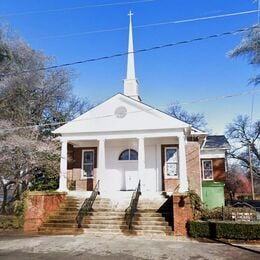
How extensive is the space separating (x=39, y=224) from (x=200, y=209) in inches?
284

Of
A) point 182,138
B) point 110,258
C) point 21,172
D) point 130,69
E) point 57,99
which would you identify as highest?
point 130,69

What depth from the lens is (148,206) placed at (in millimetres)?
15148

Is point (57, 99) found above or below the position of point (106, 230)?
above

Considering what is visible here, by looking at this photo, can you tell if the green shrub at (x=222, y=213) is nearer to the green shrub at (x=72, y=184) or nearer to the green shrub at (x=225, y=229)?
the green shrub at (x=225, y=229)

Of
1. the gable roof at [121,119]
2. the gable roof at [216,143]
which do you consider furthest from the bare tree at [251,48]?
the gable roof at [216,143]

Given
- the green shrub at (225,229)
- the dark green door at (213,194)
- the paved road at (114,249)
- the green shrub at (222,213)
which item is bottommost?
the paved road at (114,249)

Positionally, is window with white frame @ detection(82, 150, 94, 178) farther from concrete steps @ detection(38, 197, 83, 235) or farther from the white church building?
concrete steps @ detection(38, 197, 83, 235)

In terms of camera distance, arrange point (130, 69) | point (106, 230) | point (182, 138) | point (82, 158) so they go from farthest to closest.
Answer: point (130, 69)
point (82, 158)
point (182, 138)
point (106, 230)

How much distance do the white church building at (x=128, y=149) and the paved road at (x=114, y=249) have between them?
559cm

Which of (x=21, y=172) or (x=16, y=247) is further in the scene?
(x=21, y=172)

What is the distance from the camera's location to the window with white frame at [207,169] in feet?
83.4

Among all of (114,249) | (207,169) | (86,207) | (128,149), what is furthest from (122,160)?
(114,249)

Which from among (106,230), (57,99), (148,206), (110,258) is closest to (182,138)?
(148,206)

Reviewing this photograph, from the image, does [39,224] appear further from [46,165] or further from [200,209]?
[200,209]
